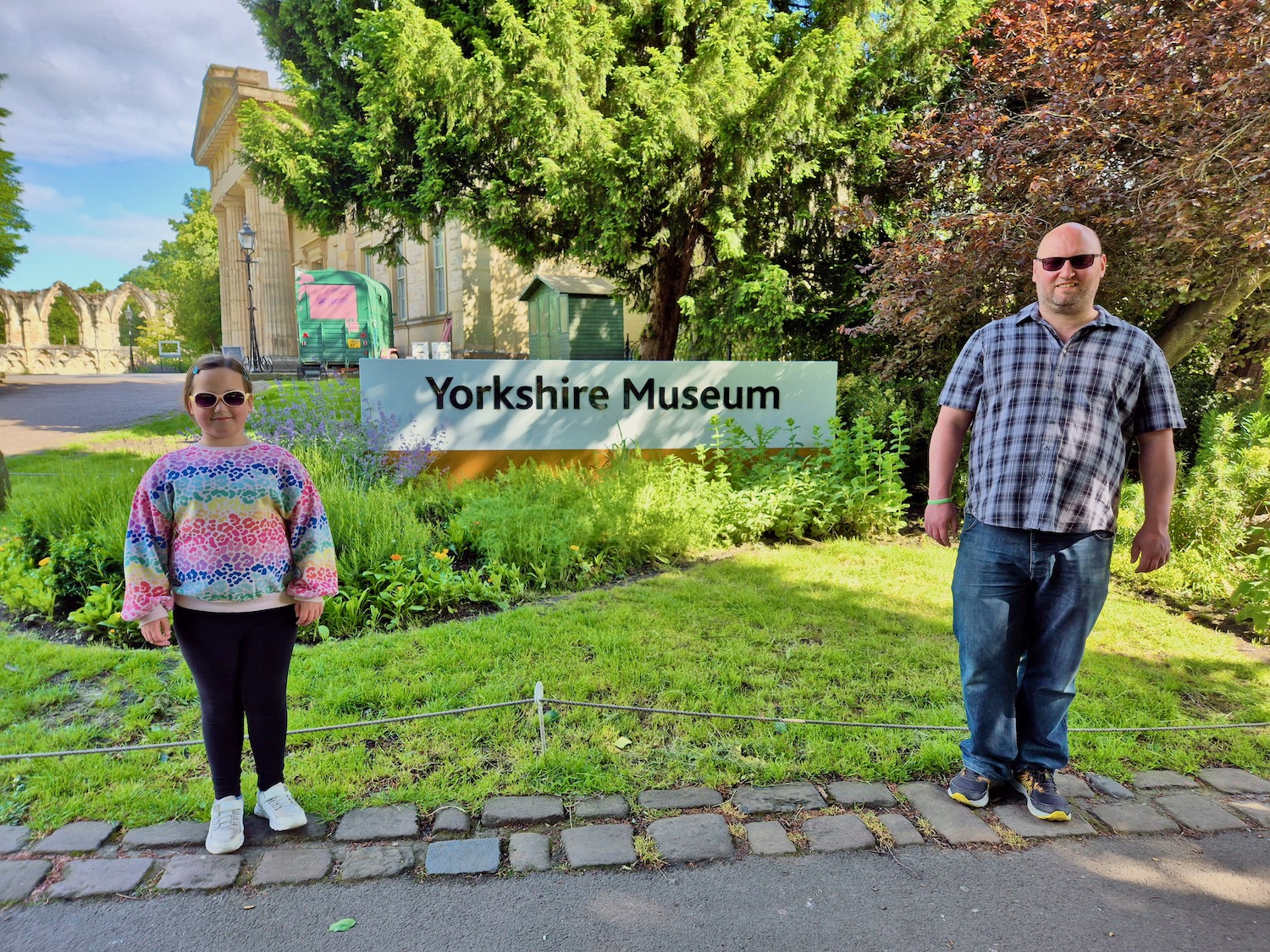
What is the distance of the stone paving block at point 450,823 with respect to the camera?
279 centimetres

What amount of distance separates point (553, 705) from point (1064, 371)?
98.8 inches

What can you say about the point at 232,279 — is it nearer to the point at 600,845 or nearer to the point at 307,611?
the point at 307,611

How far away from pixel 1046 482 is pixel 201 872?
3027 mm

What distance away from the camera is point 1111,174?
264 inches

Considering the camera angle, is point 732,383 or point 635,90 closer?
point 732,383

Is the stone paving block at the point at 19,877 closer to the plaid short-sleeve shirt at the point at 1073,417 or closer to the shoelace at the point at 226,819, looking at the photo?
the shoelace at the point at 226,819

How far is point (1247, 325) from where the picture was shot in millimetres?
9141

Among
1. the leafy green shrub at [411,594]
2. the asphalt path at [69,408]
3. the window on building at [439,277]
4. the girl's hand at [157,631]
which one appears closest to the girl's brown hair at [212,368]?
the girl's hand at [157,631]

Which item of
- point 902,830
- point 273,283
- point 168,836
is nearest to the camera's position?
point 168,836

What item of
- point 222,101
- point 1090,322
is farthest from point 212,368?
point 222,101

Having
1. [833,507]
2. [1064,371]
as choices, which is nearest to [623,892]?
[1064,371]

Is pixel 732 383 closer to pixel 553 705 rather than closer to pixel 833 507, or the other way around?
pixel 833 507

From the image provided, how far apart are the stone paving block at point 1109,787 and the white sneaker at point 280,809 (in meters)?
3.00

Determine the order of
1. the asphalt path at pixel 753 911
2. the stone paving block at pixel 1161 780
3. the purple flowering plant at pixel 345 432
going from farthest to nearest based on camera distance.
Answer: the purple flowering plant at pixel 345 432, the stone paving block at pixel 1161 780, the asphalt path at pixel 753 911
